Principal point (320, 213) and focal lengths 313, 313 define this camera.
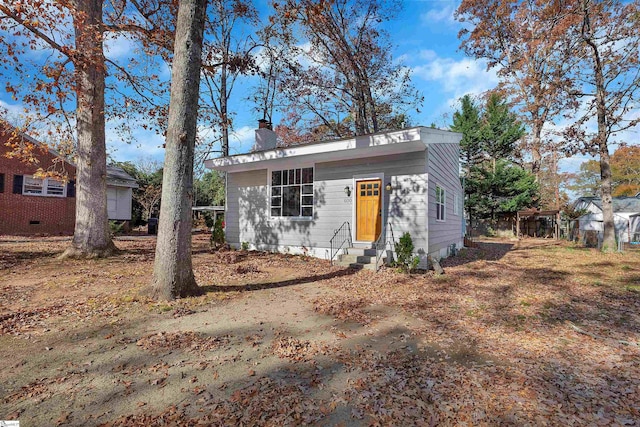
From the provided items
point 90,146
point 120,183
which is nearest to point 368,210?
point 90,146

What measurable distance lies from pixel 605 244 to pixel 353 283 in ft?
42.5

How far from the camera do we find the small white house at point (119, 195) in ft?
62.0

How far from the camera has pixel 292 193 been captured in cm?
1048

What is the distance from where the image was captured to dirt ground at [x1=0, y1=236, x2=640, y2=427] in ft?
8.02

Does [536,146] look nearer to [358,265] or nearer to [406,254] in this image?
[406,254]

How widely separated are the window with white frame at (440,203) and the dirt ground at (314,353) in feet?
12.0

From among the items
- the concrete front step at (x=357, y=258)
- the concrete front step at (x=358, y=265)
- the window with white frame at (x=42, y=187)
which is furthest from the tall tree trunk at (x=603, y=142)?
the window with white frame at (x=42, y=187)

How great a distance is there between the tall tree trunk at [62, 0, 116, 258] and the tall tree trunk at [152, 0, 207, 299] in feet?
15.7

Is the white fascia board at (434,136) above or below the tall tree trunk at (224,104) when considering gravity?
below

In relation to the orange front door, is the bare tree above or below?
above

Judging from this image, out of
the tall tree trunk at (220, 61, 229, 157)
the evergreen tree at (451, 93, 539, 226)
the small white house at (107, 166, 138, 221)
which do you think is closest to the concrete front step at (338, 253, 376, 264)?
the tall tree trunk at (220, 61, 229, 157)

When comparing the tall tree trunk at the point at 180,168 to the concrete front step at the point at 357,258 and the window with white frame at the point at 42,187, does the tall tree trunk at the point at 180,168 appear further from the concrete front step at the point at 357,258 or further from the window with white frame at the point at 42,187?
the window with white frame at the point at 42,187

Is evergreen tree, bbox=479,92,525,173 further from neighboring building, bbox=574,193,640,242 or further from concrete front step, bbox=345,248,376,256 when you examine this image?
concrete front step, bbox=345,248,376,256

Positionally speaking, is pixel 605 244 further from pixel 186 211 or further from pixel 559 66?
pixel 186 211
